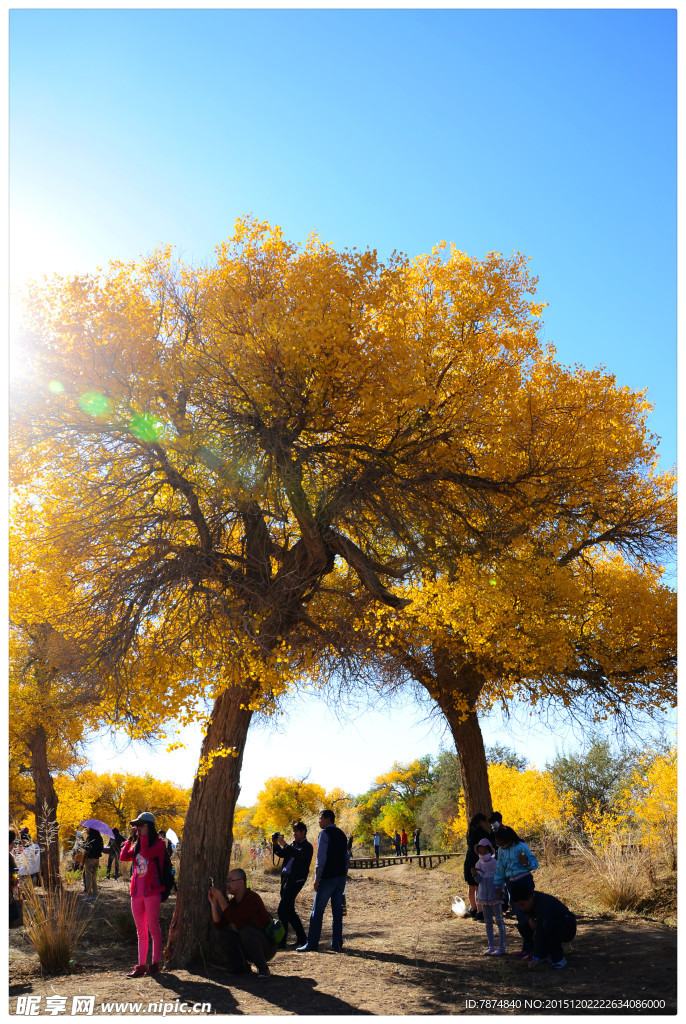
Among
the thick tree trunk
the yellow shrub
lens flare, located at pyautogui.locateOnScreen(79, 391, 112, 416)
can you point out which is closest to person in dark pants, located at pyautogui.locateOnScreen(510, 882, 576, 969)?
the thick tree trunk

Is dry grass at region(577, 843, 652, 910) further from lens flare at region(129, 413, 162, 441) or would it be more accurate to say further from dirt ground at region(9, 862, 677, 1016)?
lens flare at region(129, 413, 162, 441)

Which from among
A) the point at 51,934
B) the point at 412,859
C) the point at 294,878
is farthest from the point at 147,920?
the point at 412,859

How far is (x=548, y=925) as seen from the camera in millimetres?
7152

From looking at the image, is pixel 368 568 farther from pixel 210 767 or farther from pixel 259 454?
pixel 210 767

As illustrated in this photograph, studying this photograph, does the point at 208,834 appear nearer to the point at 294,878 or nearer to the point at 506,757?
the point at 294,878

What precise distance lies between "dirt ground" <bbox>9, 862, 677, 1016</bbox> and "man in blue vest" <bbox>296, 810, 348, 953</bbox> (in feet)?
0.76

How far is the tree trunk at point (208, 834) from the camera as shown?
26.7 ft

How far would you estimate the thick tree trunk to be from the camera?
12.9m

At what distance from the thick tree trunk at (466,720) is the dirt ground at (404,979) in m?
2.69

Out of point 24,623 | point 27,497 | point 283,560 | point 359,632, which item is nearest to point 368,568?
point 283,560

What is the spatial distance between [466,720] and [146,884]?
7.34 meters

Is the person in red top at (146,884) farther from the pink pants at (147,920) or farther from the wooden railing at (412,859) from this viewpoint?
the wooden railing at (412,859)

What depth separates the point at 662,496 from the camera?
42.4 feet

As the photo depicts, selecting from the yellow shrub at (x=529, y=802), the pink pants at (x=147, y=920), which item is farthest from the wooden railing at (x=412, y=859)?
the pink pants at (x=147, y=920)
